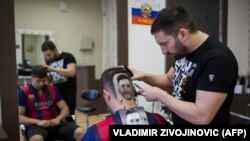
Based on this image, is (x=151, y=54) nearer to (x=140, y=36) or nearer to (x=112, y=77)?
(x=140, y=36)

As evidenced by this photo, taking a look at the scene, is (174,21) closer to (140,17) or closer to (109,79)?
(109,79)

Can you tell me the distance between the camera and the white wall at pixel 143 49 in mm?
2629

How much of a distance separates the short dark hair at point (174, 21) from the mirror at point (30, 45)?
375cm

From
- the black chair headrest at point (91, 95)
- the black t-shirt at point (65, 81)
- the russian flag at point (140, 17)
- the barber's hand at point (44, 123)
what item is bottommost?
the barber's hand at point (44, 123)

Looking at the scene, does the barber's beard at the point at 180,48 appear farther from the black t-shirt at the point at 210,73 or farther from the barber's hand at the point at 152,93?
the barber's hand at the point at 152,93

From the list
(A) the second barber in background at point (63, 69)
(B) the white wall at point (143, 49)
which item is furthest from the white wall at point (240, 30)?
(A) the second barber in background at point (63, 69)

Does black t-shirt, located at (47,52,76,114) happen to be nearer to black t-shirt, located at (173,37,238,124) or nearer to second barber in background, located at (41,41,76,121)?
second barber in background, located at (41,41,76,121)

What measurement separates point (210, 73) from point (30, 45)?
4210 millimetres

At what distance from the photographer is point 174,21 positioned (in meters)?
1.21

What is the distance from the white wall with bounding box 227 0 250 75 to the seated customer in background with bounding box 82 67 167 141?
7.64ft

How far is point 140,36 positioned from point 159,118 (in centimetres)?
151

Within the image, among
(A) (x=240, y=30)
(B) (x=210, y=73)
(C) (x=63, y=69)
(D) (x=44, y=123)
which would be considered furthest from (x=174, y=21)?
(A) (x=240, y=30)

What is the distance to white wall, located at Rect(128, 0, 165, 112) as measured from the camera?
2629 millimetres

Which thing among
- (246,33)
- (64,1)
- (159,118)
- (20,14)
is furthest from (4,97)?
(64,1)
